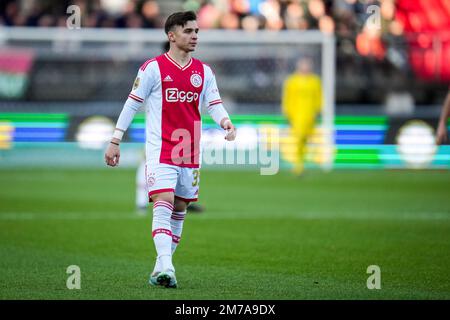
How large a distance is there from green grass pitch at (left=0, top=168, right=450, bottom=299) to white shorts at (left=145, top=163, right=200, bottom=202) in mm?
766

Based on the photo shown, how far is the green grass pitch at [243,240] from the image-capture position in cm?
852

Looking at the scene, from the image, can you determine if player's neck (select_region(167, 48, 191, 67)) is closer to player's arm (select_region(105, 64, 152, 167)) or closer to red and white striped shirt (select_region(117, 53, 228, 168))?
red and white striped shirt (select_region(117, 53, 228, 168))

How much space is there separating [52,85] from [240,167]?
527cm

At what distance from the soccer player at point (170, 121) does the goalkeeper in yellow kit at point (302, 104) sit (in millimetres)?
14503

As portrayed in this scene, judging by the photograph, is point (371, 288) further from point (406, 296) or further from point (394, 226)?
point (394, 226)

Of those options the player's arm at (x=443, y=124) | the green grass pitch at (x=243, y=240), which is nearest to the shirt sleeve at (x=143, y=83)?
the green grass pitch at (x=243, y=240)

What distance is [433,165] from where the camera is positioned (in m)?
25.1

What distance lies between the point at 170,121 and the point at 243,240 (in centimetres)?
398

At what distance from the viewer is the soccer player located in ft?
28.0

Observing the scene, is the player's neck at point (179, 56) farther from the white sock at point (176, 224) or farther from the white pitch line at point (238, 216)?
the white pitch line at point (238, 216)

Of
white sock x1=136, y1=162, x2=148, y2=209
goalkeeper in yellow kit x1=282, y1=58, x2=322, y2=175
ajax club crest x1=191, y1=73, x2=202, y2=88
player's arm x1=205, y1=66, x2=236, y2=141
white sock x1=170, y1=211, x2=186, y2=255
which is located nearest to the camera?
ajax club crest x1=191, y1=73, x2=202, y2=88

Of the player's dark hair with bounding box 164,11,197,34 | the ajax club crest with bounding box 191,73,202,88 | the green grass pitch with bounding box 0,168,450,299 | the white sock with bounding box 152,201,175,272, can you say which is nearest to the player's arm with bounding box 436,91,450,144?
the green grass pitch with bounding box 0,168,450,299

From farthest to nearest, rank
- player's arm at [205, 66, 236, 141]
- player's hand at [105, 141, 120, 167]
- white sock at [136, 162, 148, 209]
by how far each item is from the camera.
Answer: white sock at [136, 162, 148, 209], player's arm at [205, 66, 236, 141], player's hand at [105, 141, 120, 167]
